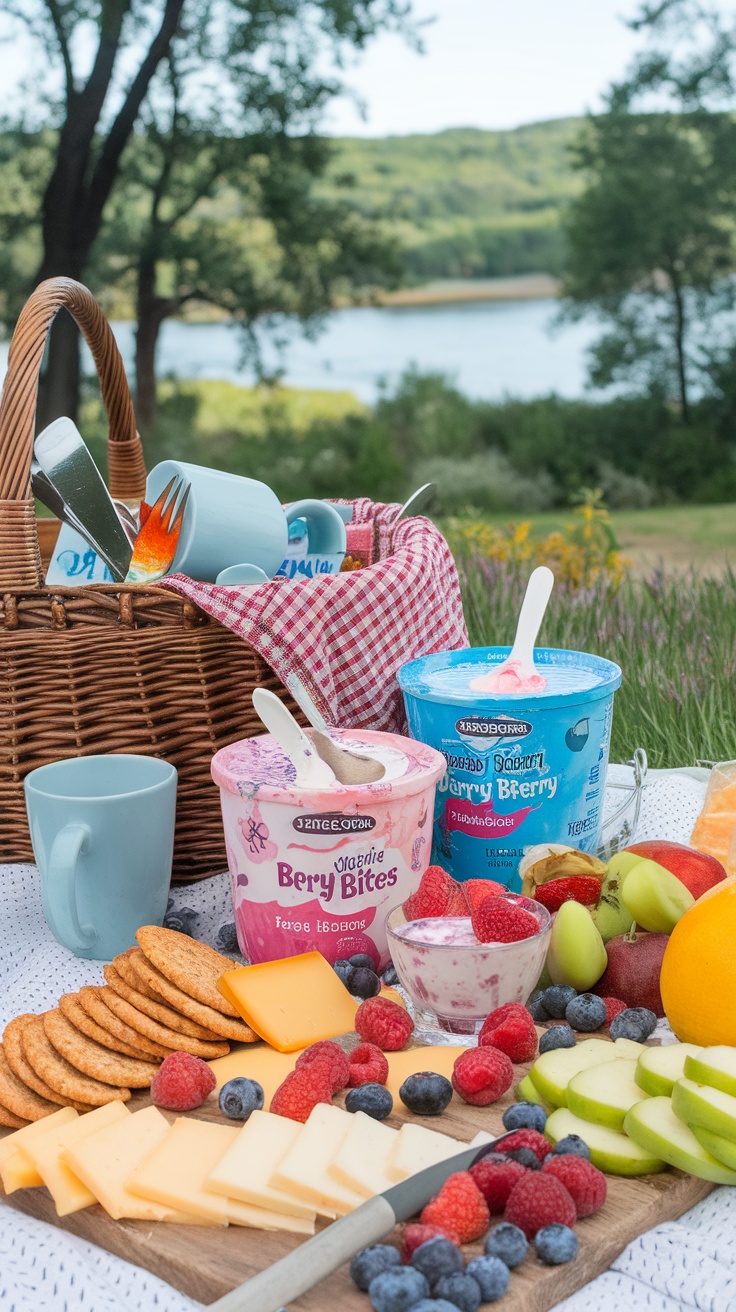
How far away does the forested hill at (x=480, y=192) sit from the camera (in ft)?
35.1

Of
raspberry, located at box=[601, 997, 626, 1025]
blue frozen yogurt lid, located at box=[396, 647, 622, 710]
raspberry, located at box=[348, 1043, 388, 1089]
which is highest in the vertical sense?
blue frozen yogurt lid, located at box=[396, 647, 622, 710]

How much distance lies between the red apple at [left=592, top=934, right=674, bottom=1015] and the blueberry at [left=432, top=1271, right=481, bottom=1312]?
0.49m

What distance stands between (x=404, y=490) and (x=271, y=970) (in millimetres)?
8885

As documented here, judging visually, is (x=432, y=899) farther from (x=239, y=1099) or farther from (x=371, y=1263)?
(x=371, y=1263)

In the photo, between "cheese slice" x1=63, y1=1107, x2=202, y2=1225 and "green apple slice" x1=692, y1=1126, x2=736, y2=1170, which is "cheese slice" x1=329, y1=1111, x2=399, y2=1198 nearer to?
"cheese slice" x1=63, y1=1107, x2=202, y2=1225

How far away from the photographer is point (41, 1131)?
104 cm

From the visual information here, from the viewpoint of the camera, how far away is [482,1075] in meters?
1.08

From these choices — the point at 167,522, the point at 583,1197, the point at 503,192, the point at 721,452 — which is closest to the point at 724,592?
the point at 167,522

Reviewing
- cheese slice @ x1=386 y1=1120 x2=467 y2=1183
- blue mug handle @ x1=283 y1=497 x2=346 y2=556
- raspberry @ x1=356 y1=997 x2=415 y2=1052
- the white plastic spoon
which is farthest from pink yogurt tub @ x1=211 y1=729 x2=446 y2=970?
blue mug handle @ x1=283 y1=497 x2=346 y2=556

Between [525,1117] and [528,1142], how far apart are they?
0.06 meters

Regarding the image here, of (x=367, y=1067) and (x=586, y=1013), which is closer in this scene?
(x=367, y=1067)

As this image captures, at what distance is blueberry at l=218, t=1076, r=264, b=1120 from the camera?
42.7 inches

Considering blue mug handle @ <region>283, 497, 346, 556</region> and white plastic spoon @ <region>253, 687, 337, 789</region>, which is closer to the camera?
white plastic spoon @ <region>253, 687, 337, 789</region>

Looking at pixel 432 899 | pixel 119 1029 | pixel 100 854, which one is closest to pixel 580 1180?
pixel 432 899
